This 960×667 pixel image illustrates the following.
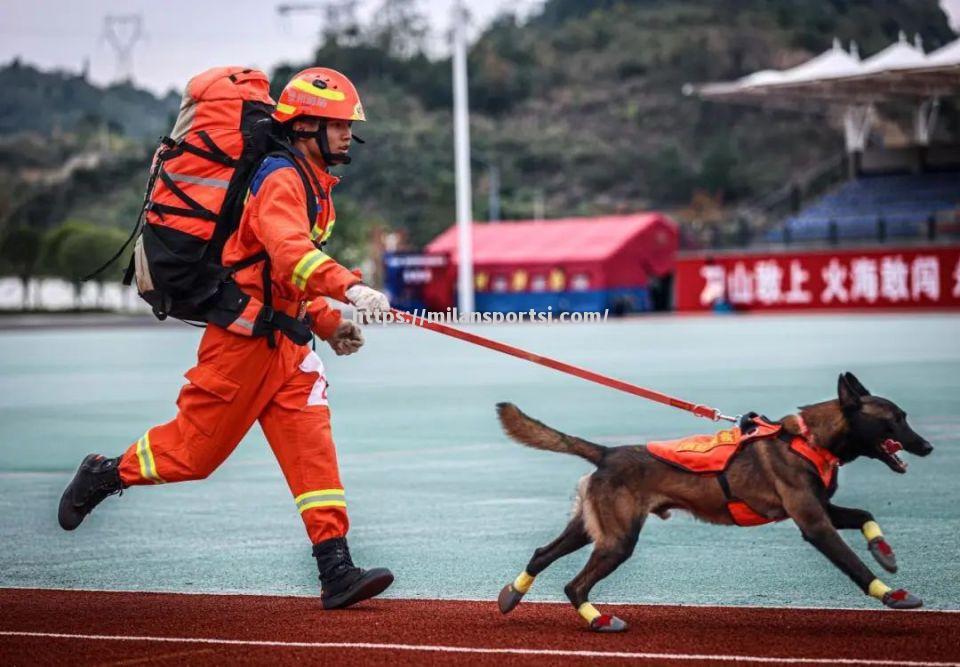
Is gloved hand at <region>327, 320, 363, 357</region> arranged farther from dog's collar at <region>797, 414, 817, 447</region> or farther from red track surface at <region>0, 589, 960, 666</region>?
dog's collar at <region>797, 414, 817, 447</region>

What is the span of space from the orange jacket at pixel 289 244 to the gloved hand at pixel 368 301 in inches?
1.8

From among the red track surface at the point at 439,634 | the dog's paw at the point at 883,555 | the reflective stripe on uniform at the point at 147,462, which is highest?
the reflective stripe on uniform at the point at 147,462

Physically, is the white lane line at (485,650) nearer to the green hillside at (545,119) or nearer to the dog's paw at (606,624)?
→ the dog's paw at (606,624)

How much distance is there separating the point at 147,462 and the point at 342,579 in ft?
3.10

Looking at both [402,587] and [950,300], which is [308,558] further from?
[950,300]

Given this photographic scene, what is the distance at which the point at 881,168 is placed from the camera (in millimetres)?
61000

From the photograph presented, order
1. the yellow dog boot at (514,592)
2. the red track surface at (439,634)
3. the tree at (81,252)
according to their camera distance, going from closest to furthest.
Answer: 1. the red track surface at (439,634)
2. the yellow dog boot at (514,592)
3. the tree at (81,252)

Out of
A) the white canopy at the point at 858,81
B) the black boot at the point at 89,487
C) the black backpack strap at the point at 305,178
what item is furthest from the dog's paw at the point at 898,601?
the white canopy at the point at 858,81

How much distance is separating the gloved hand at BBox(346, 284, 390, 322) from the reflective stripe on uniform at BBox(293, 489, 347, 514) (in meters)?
0.85

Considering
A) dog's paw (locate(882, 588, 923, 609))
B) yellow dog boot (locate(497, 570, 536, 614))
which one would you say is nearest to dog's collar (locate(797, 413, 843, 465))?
dog's paw (locate(882, 588, 923, 609))

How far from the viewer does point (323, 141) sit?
261 inches

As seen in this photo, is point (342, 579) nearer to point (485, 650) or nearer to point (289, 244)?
point (485, 650)

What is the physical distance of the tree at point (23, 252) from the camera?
8206cm

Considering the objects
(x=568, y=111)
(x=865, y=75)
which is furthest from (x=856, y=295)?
(x=568, y=111)
